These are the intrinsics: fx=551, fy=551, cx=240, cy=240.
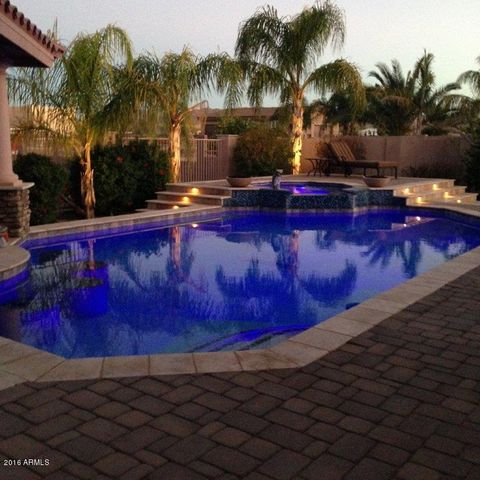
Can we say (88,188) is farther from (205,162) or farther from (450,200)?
(450,200)

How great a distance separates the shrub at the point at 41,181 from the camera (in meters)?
10.7

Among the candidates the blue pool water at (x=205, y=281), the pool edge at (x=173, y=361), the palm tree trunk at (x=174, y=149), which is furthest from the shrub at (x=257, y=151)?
the pool edge at (x=173, y=361)

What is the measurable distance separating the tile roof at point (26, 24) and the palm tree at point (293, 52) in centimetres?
984

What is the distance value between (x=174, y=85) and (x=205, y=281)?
7601 millimetres

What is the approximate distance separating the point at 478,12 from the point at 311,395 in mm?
23394

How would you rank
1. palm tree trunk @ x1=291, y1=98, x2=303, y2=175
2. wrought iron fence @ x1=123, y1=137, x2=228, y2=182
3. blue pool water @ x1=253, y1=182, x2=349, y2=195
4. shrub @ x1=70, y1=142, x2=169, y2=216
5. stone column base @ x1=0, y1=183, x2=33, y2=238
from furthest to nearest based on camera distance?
palm tree trunk @ x1=291, y1=98, x2=303, y2=175
wrought iron fence @ x1=123, y1=137, x2=228, y2=182
blue pool water @ x1=253, y1=182, x2=349, y2=195
shrub @ x1=70, y1=142, x2=169, y2=216
stone column base @ x1=0, y1=183, x2=33, y2=238

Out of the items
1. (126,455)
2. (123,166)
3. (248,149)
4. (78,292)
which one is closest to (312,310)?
(78,292)

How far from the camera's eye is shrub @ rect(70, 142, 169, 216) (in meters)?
13.0

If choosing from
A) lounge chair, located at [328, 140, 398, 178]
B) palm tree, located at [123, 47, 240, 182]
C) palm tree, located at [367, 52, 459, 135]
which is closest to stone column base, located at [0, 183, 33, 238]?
palm tree, located at [123, 47, 240, 182]

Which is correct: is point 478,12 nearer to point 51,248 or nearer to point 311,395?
point 51,248

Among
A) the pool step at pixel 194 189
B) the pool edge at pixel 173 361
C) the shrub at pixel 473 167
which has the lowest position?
A: the pool edge at pixel 173 361

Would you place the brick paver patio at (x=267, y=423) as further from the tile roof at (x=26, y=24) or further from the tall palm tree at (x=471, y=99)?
the tall palm tree at (x=471, y=99)

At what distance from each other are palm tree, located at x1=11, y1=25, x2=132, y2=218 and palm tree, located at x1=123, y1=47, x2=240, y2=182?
2.33 ft

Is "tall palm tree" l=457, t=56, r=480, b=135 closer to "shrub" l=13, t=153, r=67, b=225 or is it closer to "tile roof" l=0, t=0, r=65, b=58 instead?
"shrub" l=13, t=153, r=67, b=225
